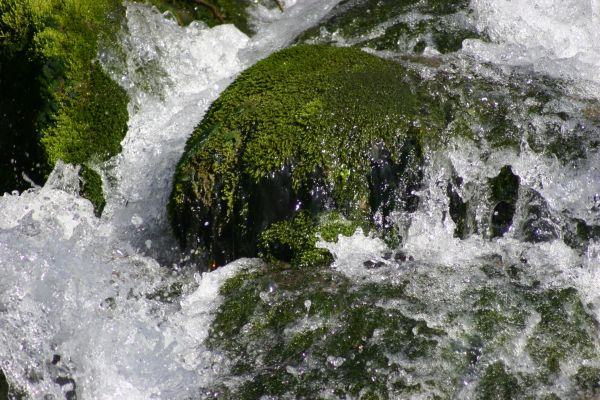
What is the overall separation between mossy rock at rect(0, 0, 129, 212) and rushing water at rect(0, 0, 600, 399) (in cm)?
17

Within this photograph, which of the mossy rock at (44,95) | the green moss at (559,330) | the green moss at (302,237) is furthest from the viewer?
the mossy rock at (44,95)

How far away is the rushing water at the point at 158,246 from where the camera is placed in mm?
3709

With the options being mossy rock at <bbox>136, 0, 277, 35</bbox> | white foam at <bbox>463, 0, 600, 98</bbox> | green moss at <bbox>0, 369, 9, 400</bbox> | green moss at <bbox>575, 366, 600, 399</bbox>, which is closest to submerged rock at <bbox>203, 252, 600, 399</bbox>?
green moss at <bbox>575, 366, 600, 399</bbox>

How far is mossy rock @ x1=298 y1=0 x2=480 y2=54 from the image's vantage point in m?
6.14

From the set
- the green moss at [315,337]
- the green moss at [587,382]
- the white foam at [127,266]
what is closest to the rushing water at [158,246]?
the white foam at [127,266]

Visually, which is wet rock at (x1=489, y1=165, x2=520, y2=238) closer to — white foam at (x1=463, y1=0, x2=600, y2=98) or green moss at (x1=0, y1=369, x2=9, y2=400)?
white foam at (x1=463, y1=0, x2=600, y2=98)

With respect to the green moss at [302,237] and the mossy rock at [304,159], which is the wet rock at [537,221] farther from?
the green moss at [302,237]

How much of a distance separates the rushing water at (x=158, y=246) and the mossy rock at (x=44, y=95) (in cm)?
17

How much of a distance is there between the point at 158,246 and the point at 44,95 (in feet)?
4.29

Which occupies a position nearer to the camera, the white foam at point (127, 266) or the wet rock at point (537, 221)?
the white foam at point (127, 266)

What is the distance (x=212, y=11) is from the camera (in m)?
6.72

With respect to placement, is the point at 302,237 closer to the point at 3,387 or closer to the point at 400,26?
the point at 3,387

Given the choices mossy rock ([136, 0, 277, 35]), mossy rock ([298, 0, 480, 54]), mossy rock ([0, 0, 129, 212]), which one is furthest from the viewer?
mossy rock ([136, 0, 277, 35])

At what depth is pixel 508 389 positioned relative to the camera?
3426 millimetres
